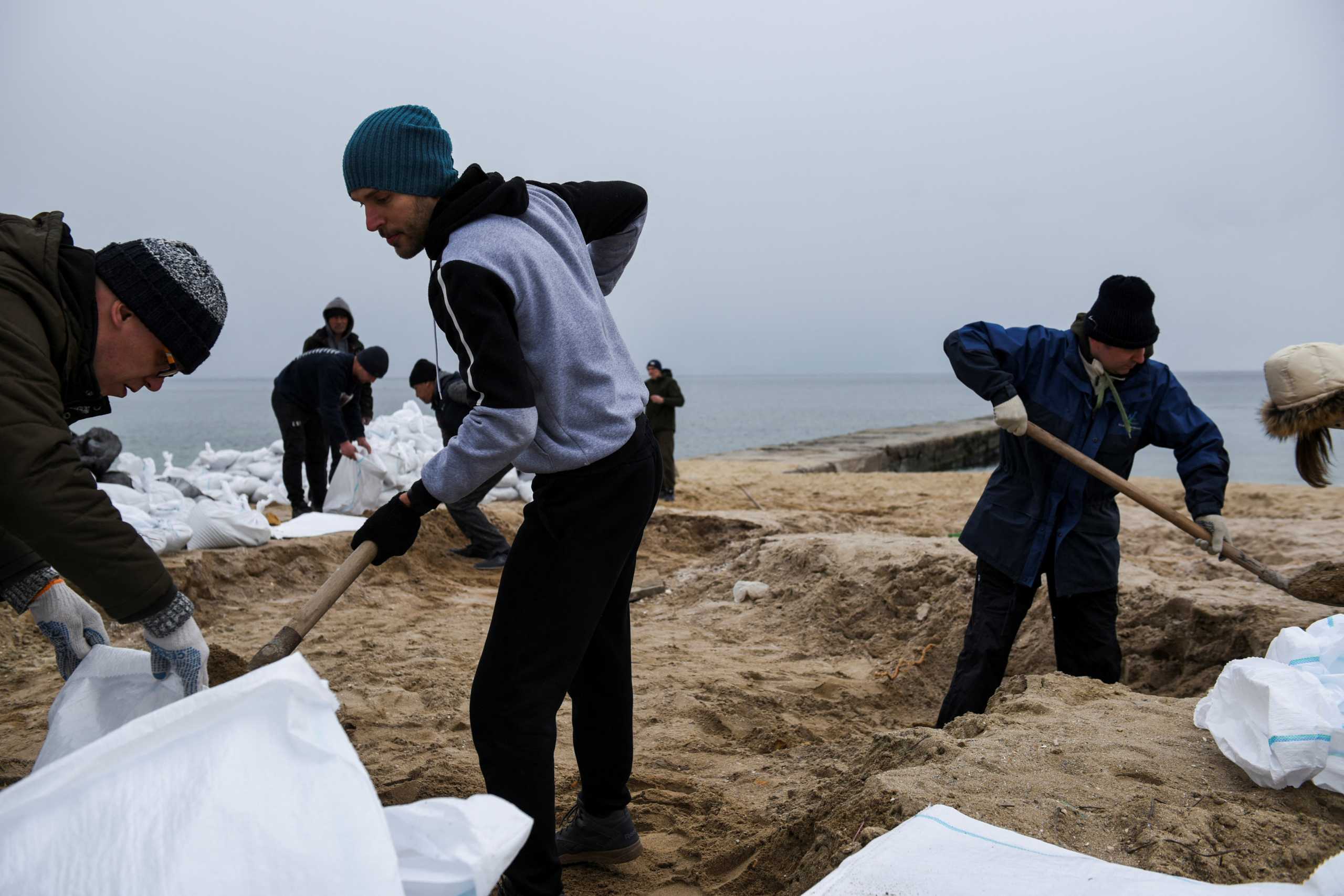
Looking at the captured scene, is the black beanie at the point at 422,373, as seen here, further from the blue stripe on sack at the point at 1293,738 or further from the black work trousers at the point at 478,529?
the blue stripe on sack at the point at 1293,738

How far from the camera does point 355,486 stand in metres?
6.92

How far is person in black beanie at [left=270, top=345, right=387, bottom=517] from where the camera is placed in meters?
6.50

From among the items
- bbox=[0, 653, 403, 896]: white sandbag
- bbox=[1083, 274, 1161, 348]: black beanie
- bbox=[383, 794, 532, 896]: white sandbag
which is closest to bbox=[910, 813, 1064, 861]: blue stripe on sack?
bbox=[383, 794, 532, 896]: white sandbag

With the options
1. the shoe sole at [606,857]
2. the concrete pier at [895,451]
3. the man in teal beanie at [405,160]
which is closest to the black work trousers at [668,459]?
the concrete pier at [895,451]

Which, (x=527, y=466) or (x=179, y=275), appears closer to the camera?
(x=179, y=275)

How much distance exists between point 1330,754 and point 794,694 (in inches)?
84.8

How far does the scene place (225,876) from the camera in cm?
103

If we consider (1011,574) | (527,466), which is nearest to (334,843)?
(527,466)

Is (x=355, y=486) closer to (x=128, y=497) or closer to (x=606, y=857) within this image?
(x=128, y=497)

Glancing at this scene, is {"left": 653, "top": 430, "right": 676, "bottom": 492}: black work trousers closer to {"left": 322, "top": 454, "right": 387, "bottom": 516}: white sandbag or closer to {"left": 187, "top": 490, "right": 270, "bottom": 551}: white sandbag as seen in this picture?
{"left": 322, "top": 454, "right": 387, "bottom": 516}: white sandbag

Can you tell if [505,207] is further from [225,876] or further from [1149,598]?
[1149,598]

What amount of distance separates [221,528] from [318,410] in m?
1.48

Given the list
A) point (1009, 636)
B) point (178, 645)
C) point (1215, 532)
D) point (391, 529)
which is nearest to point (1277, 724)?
point (1009, 636)

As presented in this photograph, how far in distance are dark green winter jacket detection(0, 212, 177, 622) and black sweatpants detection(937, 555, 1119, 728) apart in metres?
2.47
